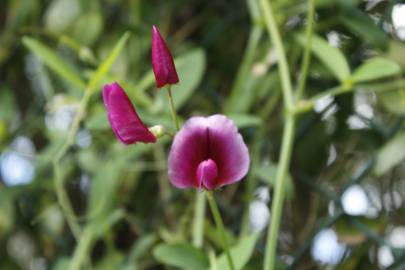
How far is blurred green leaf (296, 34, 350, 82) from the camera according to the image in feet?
2.04

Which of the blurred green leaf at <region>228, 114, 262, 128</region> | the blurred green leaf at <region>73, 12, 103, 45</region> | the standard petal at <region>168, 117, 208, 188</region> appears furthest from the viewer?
the blurred green leaf at <region>73, 12, 103, 45</region>

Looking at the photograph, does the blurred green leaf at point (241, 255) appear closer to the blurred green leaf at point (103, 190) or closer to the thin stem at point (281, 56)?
the thin stem at point (281, 56)

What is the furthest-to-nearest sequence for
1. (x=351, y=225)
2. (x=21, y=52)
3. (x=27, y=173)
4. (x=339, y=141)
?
(x=21, y=52)
(x=27, y=173)
(x=339, y=141)
(x=351, y=225)

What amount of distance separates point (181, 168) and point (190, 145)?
0.01 meters

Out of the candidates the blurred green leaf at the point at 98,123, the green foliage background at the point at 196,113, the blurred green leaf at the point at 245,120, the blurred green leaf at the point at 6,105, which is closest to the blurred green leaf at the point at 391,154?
the green foliage background at the point at 196,113

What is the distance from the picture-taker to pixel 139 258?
0.82 metres

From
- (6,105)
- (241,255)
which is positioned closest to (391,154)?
(241,255)

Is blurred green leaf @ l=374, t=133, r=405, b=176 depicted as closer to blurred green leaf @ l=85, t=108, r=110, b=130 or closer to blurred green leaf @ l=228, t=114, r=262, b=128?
blurred green leaf @ l=228, t=114, r=262, b=128

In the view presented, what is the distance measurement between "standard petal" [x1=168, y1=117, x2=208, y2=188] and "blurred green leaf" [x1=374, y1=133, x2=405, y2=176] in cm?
27

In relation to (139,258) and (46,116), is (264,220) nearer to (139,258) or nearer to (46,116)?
(139,258)

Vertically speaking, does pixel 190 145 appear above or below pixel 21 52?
above

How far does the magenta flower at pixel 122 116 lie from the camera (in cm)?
42

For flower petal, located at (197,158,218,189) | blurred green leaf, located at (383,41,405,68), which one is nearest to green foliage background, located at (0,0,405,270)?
blurred green leaf, located at (383,41,405,68)

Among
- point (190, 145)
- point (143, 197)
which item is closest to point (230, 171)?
point (190, 145)
